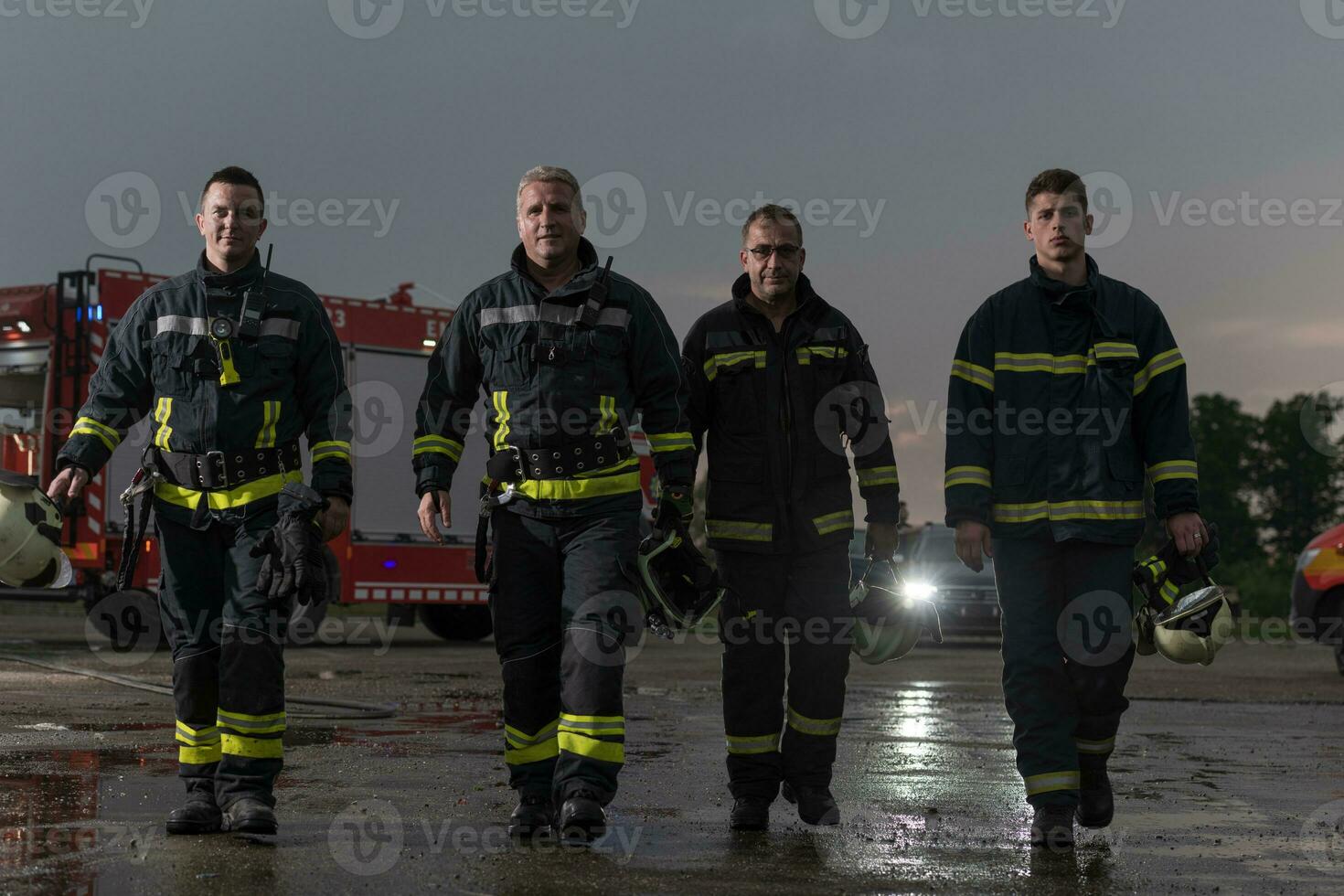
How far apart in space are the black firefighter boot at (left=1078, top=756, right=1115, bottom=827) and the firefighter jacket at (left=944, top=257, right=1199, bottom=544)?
2.32 feet

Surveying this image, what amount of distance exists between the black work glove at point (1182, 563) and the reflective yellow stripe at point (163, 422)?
10.4 ft

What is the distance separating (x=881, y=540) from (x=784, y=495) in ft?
1.44

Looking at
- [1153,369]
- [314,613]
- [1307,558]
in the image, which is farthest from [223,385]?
[1307,558]

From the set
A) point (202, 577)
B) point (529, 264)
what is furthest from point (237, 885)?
point (529, 264)

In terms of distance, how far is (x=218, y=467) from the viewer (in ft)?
17.8

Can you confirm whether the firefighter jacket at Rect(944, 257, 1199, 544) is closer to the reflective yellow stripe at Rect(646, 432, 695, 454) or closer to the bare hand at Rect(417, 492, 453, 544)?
the reflective yellow stripe at Rect(646, 432, 695, 454)

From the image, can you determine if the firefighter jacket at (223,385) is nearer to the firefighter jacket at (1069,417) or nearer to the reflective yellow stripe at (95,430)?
the reflective yellow stripe at (95,430)

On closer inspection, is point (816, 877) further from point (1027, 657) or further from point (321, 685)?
point (321, 685)

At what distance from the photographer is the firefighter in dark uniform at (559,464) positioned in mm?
5367

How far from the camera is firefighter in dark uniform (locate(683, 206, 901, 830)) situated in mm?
5859

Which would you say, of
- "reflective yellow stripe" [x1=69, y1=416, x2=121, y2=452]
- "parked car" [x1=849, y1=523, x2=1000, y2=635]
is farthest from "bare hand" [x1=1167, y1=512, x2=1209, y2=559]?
"parked car" [x1=849, y1=523, x2=1000, y2=635]

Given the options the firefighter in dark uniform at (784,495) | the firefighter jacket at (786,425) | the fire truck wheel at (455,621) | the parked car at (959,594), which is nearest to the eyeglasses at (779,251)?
the firefighter in dark uniform at (784,495)

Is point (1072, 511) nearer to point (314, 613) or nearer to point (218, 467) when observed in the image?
point (218, 467)
